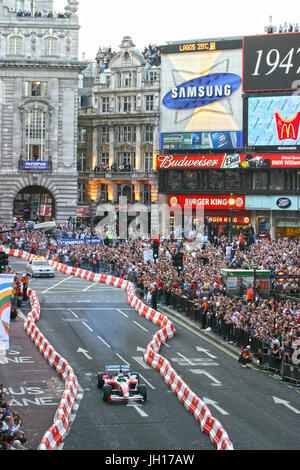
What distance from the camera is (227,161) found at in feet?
276

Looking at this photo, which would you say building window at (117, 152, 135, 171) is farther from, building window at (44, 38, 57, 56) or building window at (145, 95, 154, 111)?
building window at (44, 38, 57, 56)

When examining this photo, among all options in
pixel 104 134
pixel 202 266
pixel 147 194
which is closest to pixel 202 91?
pixel 147 194

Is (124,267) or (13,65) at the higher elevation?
(13,65)

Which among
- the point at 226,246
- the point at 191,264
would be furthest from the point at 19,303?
the point at 226,246

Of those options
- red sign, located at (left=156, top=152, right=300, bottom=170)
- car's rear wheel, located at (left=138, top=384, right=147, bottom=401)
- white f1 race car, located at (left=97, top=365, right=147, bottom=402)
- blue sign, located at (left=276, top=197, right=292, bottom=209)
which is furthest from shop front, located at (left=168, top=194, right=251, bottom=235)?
car's rear wheel, located at (left=138, top=384, right=147, bottom=401)

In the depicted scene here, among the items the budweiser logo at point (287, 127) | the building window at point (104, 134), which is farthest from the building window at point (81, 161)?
the budweiser logo at point (287, 127)

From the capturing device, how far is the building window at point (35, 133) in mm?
86125

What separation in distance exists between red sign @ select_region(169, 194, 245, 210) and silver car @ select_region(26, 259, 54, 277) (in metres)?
28.3

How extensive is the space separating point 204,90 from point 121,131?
11334 millimetres

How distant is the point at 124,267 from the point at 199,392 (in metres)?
29.8

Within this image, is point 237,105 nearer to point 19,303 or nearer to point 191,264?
point 191,264

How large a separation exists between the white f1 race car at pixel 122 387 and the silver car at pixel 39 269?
105ft

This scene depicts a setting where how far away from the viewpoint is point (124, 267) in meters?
60.2

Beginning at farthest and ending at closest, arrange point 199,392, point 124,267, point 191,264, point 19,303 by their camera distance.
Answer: point 124,267, point 191,264, point 19,303, point 199,392
